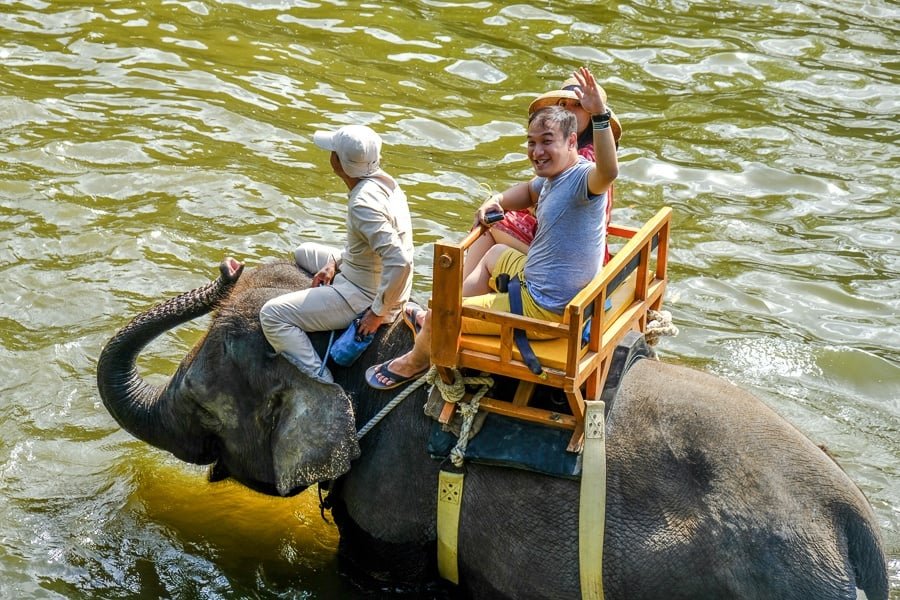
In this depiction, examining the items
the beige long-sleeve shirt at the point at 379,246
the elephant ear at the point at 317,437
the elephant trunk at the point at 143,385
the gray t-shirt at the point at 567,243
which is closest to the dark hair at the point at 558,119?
the gray t-shirt at the point at 567,243

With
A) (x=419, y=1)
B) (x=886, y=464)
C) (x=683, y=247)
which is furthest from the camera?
(x=419, y=1)

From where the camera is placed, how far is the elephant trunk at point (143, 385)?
573 centimetres

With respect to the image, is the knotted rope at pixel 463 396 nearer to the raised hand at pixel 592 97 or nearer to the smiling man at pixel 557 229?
the smiling man at pixel 557 229

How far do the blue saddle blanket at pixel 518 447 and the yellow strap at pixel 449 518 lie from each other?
0.11m

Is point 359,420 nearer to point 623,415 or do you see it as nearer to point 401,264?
point 401,264

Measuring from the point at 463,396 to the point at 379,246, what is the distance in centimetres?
71

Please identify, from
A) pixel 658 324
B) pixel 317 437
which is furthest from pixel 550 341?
pixel 317 437

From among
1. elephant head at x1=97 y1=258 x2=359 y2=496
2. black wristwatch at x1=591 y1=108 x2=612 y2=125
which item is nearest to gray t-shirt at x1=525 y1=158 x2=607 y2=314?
black wristwatch at x1=591 y1=108 x2=612 y2=125

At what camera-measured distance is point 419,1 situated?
43.0 feet

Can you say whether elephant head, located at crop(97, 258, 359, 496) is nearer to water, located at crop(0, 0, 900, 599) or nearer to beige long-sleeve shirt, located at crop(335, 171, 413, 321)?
beige long-sleeve shirt, located at crop(335, 171, 413, 321)

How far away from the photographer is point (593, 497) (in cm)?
477

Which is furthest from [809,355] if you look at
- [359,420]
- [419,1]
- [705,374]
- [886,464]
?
[419,1]

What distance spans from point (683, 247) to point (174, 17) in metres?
5.96

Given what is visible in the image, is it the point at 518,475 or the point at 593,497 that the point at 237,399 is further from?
the point at 593,497
